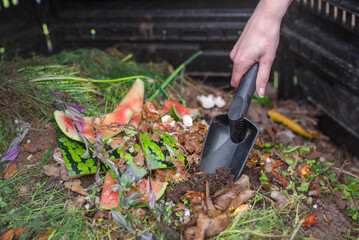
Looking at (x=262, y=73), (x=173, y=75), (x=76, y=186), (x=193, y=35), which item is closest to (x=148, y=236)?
(x=76, y=186)

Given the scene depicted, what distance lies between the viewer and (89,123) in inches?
83.5

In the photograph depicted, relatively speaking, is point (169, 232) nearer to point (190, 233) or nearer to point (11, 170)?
point (190, 233)

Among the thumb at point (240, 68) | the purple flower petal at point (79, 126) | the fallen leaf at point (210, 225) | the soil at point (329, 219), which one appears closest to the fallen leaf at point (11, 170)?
the purple flower petal at point (79, 126)

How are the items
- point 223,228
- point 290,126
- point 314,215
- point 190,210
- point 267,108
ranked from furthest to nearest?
point 267,108, point 290,126, point 314,215, point 190,210, point 223,228

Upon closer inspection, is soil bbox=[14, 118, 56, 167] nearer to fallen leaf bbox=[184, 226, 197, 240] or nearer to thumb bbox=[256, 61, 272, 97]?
fallen leaf bbox=[184, 226, 197, 240]

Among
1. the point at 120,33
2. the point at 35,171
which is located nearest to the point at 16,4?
the point at 120,33

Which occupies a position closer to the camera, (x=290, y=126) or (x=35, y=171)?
(x=35, y=171)

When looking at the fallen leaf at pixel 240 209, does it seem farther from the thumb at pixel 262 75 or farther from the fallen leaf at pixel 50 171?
the fallen leaf at pixel 50 171

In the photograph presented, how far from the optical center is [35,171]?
6.63 ft

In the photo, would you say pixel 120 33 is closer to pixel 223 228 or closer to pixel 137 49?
pixel 137 49

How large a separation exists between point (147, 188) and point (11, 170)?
80cm

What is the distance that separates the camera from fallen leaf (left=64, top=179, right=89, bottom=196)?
1916 millimetres

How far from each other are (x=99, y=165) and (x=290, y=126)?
1.66 metres

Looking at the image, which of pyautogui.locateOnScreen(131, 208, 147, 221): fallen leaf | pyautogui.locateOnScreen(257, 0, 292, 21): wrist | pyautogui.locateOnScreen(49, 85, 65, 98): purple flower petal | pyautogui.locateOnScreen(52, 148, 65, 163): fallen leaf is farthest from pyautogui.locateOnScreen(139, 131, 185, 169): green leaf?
pyautogui.locateOnScreen(257, 0, 292, 21): wrist
